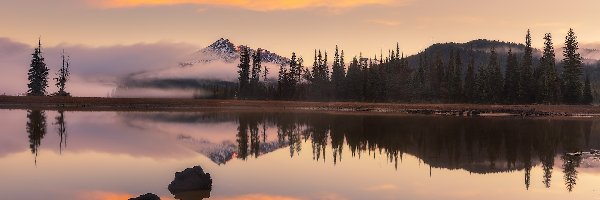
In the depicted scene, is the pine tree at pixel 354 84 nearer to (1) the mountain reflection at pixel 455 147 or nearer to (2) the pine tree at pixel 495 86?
(2) the pine tree at pixel 495 86

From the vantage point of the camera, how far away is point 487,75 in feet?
491

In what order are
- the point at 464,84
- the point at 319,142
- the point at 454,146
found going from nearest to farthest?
1. the point at 454,146
2. the point at 319,142
3. the point at 464,84

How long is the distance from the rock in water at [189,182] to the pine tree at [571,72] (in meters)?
131

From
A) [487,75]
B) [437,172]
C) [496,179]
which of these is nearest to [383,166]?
[437,172]

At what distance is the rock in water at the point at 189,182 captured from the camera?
1953cm

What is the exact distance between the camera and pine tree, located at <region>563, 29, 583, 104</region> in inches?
5202

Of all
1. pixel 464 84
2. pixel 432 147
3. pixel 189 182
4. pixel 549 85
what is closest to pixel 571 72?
pixel 549 85

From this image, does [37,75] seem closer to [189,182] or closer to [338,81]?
[338,81]

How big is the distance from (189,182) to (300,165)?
9.47m

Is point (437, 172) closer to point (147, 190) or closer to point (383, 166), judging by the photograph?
point (383, 166)

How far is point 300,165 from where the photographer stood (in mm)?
28188

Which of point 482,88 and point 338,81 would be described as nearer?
point 482,88

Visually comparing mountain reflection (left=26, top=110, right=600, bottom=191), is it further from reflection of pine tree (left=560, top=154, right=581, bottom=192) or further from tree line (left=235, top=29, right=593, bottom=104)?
tree line (left=235, top=29, right=593, bottom=104)

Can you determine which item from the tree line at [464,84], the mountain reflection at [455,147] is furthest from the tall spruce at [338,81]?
the mountain reflection at [455,147]
